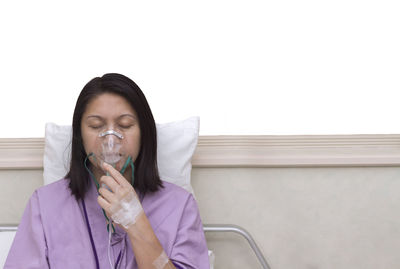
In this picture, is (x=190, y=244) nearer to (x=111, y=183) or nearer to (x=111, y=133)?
(x=111, y=183)

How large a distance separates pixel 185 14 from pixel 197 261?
110 cm

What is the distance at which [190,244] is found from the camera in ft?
4.55

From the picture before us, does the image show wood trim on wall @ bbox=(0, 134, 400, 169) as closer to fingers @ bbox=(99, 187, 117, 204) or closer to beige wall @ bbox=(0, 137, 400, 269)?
beige wall @ bbox=(0, 137, 400, 269)

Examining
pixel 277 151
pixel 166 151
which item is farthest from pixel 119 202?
pixel 277 151

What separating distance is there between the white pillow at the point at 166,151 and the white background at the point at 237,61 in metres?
0.22

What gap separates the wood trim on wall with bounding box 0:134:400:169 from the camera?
5.97ft

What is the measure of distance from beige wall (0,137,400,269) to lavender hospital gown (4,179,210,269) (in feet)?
1.34

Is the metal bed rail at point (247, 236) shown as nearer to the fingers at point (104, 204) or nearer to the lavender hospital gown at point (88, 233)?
the lavender hospital gown at point (88, 233)

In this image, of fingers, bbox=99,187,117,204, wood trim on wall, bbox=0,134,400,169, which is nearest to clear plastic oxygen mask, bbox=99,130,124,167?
fingers, bbox=99,187,117,204

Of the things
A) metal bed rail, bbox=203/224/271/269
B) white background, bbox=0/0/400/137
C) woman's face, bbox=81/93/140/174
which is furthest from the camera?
white background, bbox=0/0/400/137

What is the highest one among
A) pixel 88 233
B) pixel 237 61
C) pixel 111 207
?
pixel 237 61

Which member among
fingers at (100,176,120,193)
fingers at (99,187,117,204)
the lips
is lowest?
fingers at (99,187,117,204)

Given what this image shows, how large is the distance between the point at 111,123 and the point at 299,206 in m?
0.95

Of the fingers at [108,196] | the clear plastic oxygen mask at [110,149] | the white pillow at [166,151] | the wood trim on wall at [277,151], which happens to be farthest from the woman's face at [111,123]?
the wood trim on wall at [277,151]
